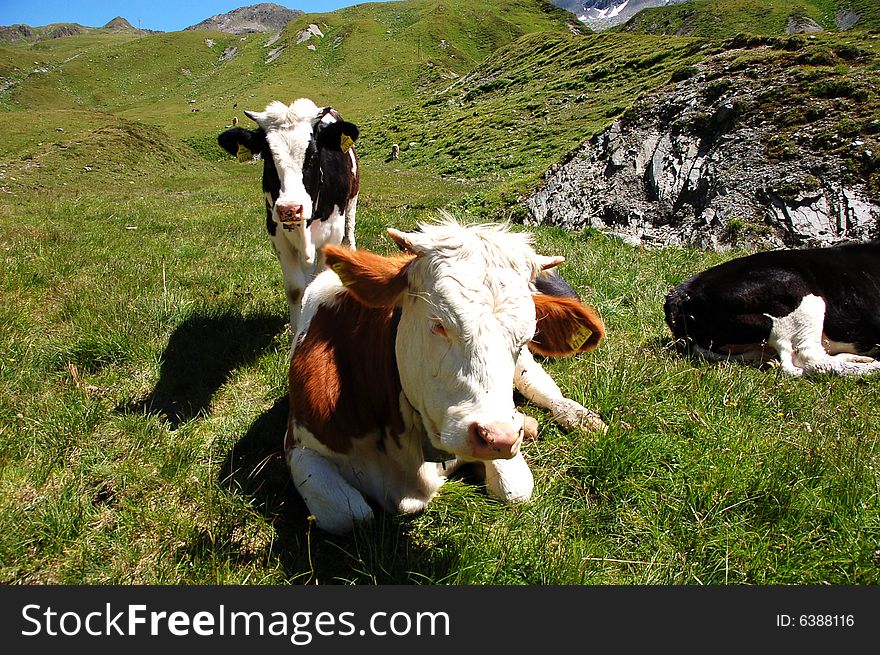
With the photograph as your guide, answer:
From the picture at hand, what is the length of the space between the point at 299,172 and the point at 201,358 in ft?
6.82

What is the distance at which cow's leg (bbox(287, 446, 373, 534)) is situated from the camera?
9.11 feet

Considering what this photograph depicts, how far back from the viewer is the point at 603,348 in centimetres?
524

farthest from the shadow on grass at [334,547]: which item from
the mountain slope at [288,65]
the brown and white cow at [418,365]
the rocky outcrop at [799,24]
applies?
the rocky outcrop at [799,24]

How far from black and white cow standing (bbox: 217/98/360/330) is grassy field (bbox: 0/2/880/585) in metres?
0.76

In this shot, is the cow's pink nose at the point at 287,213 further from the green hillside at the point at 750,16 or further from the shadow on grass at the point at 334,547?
the green hillside at the point at 750,16

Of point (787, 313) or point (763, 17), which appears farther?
point (763, 17)

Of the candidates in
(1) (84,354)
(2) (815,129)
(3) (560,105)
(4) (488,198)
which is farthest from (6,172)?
(3) (560,105)

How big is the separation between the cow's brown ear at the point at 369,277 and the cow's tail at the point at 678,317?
12.3 feet

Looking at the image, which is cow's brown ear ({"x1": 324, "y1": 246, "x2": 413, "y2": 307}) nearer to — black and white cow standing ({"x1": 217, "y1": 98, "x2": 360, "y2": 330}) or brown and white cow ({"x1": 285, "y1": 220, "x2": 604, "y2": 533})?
brown and white cow ({"x1": 285, "y1": 220, "x2": 604, "y2": 533})

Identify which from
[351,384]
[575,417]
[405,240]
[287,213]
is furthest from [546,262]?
[287,213]

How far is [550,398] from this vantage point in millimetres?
4062

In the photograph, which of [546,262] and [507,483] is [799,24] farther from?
[507,483]

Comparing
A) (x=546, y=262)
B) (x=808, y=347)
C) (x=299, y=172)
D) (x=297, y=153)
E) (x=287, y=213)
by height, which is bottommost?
(x=808, y=347)

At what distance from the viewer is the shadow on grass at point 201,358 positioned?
4.19m
